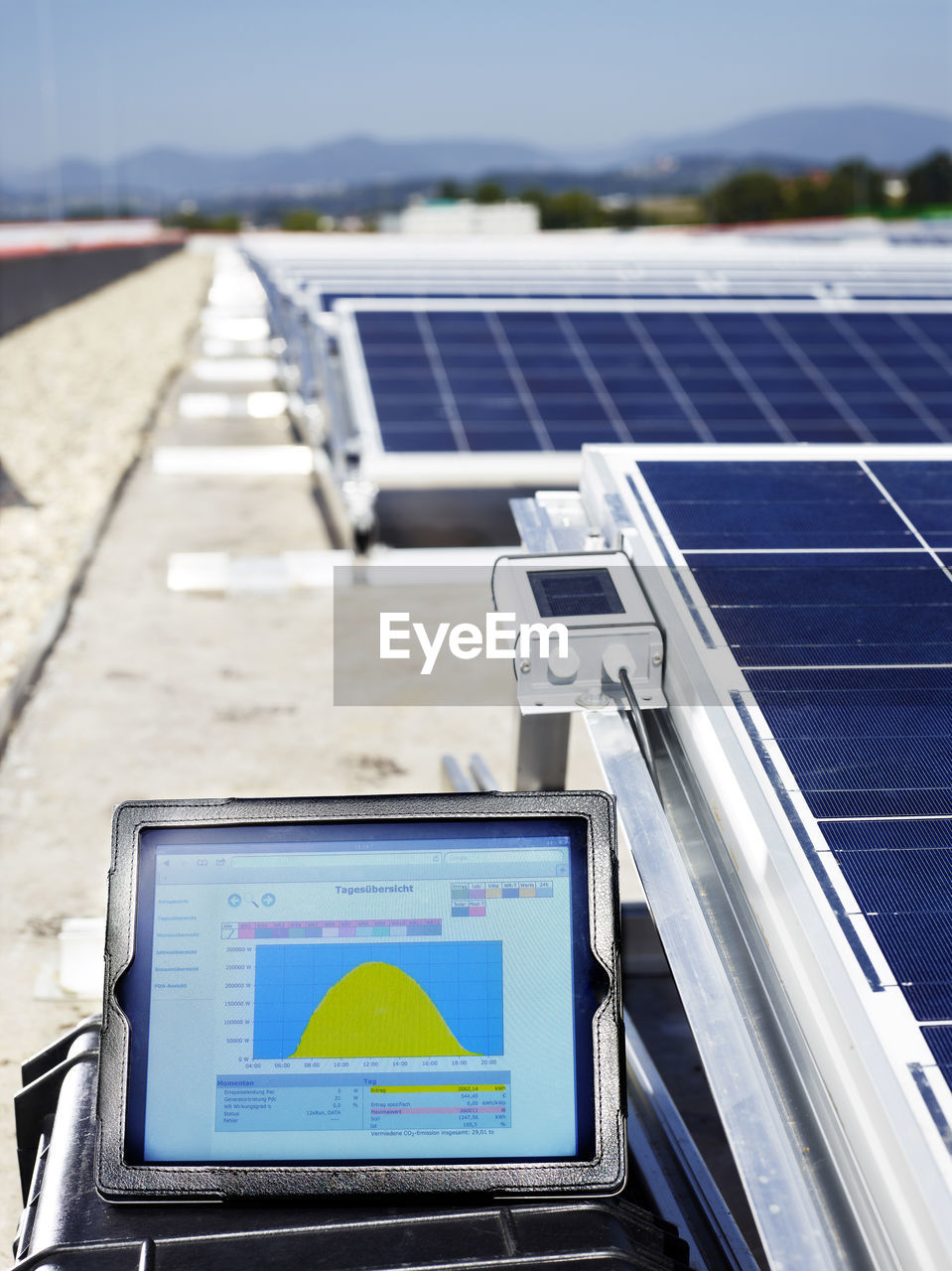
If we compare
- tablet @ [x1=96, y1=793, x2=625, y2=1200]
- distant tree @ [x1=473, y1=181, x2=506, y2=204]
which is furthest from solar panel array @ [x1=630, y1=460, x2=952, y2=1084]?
distant tree @ [x1=473, y1=181, x2=506, y2=204]

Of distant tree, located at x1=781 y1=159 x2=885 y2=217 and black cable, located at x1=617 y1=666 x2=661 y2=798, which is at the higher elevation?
distant tree, located at x1=781 y1=159 x2=885 y2=217

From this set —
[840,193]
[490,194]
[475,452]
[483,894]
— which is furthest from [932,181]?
[483,894]

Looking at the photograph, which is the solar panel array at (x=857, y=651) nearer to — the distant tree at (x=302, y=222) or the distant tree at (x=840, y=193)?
the distant tree at (x=840, y=193)

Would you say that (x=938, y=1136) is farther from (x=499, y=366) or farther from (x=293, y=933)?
(x=499, y=366)

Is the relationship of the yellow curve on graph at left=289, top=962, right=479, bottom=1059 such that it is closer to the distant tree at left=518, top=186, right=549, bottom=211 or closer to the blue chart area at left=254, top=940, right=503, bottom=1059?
the blue chart area at left=254, top=940, right=503, bottom=1059

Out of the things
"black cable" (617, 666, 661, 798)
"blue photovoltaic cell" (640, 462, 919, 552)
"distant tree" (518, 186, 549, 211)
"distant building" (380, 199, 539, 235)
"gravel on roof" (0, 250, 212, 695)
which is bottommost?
"gravel on roof" (0, 250, 212, 695)

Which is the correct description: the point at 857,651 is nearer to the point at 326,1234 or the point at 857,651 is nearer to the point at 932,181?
the point at 326,1234

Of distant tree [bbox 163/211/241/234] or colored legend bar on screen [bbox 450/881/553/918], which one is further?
distant tree [bbox 163/211/241/234]

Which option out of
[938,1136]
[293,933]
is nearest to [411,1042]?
[293,933]
